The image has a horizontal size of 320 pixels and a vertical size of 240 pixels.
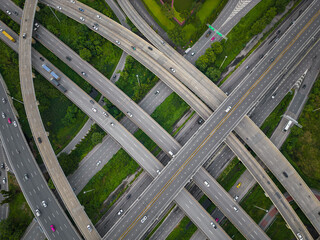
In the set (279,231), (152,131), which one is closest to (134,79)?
(152,131)

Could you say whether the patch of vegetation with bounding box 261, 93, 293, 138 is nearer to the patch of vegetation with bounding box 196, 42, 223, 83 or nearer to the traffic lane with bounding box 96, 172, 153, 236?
the patch of vegetation with bounding box 196, 42, 223, 83

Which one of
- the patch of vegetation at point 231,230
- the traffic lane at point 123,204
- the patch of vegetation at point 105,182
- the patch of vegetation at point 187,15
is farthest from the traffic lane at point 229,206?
the patch of vegetation at point 187,15

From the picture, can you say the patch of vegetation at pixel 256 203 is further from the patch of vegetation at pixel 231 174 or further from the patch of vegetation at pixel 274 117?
the patch of vegetation at pixel 274 117

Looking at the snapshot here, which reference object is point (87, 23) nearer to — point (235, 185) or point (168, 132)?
point (168, 132)

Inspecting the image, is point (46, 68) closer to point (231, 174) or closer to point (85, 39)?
point (85, 39)

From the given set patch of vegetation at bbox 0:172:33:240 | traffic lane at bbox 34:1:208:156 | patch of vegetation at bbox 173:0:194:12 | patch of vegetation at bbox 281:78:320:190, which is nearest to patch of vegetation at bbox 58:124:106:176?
traffic lane at bbox 34:1:208:156

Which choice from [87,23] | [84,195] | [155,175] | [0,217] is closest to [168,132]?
[155,175]
